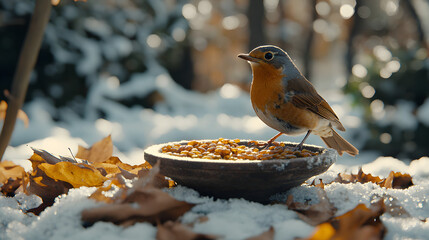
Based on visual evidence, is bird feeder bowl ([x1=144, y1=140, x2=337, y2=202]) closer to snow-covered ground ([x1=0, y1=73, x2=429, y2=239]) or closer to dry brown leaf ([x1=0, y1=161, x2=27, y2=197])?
snow-covered ground ([x1=0, y1=73, x2=429, y2=239])

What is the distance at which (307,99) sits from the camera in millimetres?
2092

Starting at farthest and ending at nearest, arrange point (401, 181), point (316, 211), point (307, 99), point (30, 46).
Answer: point (401, 181) → point (307, 99) → point (30, 46) → point (316, 211)

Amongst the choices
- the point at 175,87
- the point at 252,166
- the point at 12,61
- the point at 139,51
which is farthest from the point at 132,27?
the point at 252,166

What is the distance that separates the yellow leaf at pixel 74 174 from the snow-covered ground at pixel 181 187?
0.40 ft

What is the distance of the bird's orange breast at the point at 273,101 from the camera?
→ 200 centimetres

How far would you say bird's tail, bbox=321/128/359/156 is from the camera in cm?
235

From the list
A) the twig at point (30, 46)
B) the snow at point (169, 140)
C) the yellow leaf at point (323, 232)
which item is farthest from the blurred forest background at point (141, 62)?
the yellow leaf at point (323, 232)

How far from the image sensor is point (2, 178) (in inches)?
83.0

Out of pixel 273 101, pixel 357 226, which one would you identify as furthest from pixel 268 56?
pixel 357 226

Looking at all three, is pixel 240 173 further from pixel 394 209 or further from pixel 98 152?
pixel 98 152

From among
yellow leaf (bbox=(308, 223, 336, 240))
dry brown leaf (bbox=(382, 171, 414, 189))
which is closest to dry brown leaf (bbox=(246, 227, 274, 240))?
yellow leaf (bbox=(308, 223, 336, 240))

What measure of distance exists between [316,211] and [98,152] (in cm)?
135

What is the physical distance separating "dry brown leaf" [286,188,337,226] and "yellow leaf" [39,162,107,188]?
886mm

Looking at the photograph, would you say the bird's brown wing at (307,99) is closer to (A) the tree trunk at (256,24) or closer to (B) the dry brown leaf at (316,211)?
(B) the dry brown leaf at (316,211)
